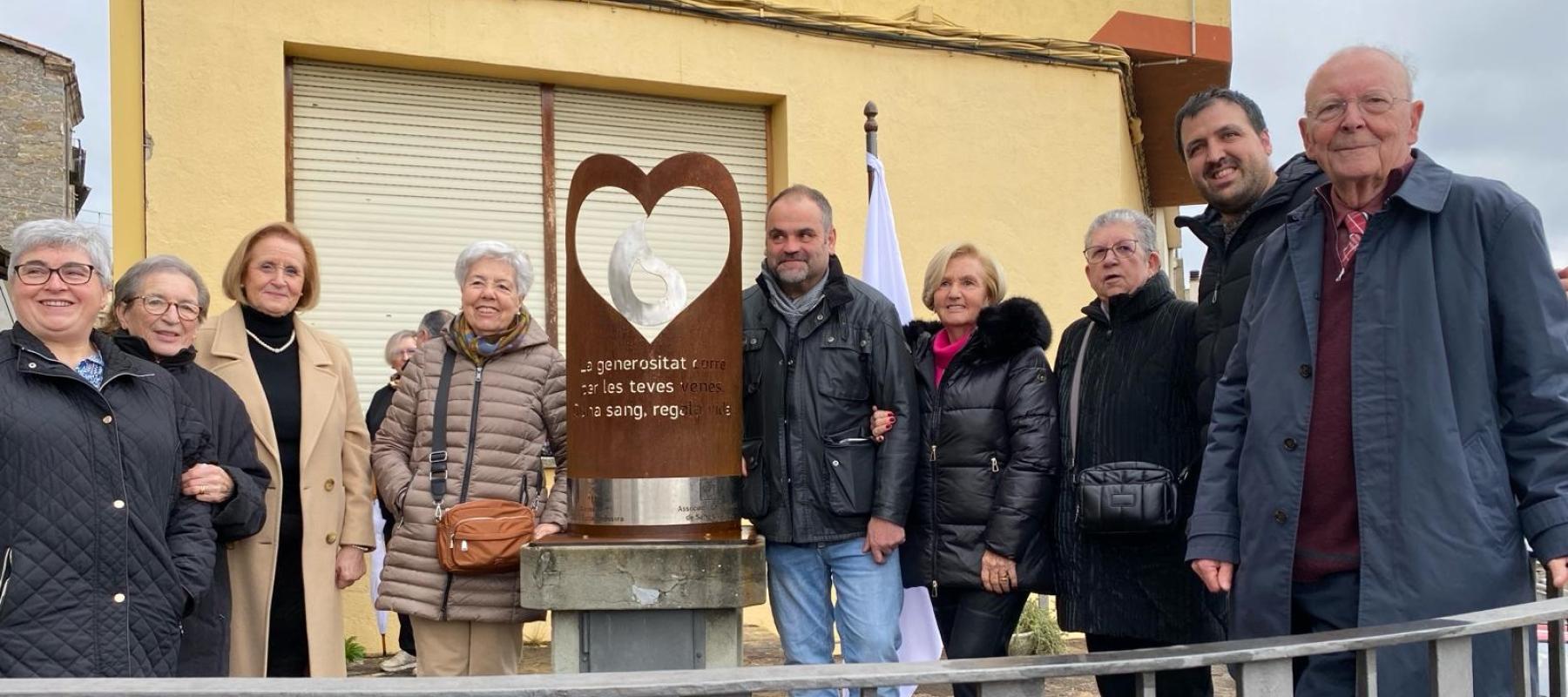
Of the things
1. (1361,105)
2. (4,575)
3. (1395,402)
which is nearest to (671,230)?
(4,575)

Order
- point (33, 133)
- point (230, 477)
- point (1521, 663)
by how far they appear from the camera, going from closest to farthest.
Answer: point (1521, 663), point (230, 477), point (33, 133)

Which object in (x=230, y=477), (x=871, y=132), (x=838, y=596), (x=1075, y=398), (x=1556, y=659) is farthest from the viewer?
(x=871, y=132)

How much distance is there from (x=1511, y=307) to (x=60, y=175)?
112 ft

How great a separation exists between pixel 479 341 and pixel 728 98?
4139 millimetres

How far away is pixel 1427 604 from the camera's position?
2.54 metres

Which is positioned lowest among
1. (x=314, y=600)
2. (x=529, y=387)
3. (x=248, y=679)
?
(x=314, y=600)

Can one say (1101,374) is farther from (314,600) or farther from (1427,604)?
(314,600)

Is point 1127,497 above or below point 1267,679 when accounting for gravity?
above

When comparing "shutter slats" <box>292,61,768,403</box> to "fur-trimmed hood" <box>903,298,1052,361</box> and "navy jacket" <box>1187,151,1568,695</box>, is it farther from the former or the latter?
"navy jacket" <box>1187,151,1568,695</box>

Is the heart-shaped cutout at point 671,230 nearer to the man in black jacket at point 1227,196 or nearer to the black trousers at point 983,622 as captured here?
the black trousers at point 983,622

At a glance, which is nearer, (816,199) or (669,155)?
(816,199)

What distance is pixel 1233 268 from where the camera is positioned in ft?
11.3

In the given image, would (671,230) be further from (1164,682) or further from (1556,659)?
(1556,659)

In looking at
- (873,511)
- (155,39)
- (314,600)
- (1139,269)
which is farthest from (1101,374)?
(155,39)
